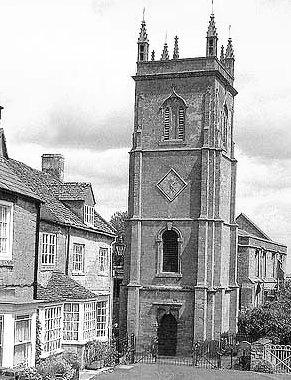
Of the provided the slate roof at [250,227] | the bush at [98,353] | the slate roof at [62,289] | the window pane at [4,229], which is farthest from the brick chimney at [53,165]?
the slate roof at [250,227]

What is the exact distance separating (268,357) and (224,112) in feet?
68.2

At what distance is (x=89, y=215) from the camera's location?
38.6 m

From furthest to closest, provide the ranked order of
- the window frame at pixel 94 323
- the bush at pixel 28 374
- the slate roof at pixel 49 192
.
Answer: the slate roof at pixel 49 192 → the window frame at pixel 94 323 → the bush at pixel 28 374

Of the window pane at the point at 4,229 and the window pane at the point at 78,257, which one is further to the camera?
the window pane at the point at 78,257

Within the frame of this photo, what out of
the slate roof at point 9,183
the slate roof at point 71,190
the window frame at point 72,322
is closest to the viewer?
the slate roof at point 9,183

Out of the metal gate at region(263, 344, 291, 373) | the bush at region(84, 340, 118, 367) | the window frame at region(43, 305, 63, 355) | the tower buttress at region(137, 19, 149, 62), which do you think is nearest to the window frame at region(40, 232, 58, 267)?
the window frame at region(43, 305, 63, 355)

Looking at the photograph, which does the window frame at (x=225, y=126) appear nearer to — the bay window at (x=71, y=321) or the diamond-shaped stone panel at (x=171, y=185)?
the diamond-shaped stone panel at (x=171, y=185)

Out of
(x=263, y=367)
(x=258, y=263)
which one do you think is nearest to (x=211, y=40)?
(x=263, y=367)

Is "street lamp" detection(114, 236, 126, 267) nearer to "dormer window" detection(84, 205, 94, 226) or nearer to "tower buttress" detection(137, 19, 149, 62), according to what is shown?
"tower buttress" detection(137, 19, 149, 62)

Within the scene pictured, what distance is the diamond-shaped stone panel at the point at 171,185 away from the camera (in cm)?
4797

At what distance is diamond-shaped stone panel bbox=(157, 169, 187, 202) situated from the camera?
47969 millimetres

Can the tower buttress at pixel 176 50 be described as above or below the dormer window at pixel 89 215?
above

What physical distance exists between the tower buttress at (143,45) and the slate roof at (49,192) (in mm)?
13496

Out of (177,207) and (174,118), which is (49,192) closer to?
(177,207)
